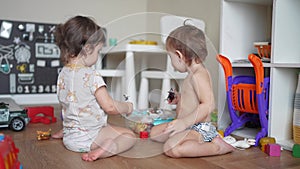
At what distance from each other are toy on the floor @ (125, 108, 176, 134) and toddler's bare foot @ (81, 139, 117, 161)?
130 millimetres

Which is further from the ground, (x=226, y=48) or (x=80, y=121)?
(x=226, y=48)

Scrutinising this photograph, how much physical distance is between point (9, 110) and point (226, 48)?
0.88 m

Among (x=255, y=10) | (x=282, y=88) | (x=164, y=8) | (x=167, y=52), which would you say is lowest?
(x=282, y=88)

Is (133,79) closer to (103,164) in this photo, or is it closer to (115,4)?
(103,164)

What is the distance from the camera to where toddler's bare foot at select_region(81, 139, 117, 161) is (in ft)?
2.85

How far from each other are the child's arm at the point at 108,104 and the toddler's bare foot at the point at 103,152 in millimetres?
90

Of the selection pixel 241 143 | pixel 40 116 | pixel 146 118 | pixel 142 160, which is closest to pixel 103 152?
pixel 142 160

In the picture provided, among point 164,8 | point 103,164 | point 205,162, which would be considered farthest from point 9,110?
point 164,8

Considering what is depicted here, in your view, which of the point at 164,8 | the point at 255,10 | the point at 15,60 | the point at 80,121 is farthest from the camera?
the point at 164,8

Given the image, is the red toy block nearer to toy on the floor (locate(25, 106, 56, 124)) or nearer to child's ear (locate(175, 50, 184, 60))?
child's ear (locate(175, 50, 184, 60))

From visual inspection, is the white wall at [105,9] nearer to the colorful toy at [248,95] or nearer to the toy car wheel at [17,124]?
the colorful toy at [248,95]

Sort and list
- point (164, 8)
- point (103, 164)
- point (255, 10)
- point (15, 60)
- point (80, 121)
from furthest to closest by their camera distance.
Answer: point (164, 8) < point (15, 60) < point (255, 10) < point (80, 121) < point (103, 164)

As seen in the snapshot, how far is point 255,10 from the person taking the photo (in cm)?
137

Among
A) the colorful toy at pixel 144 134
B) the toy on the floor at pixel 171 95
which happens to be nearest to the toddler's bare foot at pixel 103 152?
the colorful toy at pixel 144 134
